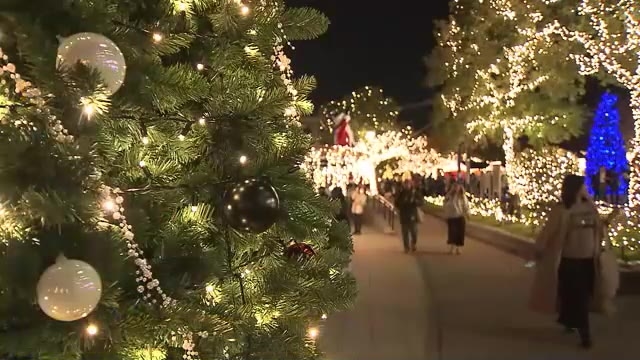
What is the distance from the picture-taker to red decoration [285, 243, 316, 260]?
2.98 meters

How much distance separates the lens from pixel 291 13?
295 cm

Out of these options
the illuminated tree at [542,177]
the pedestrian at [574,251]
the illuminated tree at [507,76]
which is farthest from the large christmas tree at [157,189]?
the illuminated tree at [507,76]

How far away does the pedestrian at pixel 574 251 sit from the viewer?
7.34 meters

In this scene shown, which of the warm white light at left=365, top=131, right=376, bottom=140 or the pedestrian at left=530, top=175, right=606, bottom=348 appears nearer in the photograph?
the pedestrian at left=530, top=175, right=606, bottom=348

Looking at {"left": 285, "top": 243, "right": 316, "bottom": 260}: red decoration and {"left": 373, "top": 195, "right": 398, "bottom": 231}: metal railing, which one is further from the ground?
{"left": 285, "top": 243, "right": 316, "bottom": 260}: red decoration

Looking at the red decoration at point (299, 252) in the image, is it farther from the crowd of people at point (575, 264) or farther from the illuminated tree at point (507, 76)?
the illuminated tree at point (507, 76)

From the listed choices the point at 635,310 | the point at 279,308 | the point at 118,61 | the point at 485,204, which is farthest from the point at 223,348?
the point at 485,204

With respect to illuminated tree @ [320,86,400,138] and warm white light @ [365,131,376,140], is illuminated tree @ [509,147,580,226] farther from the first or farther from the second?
illuminated tree @ [320,86,400,138]

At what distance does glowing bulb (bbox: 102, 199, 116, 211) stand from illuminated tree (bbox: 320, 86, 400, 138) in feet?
164

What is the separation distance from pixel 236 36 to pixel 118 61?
0.72 meters

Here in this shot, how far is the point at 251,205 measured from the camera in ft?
7.72

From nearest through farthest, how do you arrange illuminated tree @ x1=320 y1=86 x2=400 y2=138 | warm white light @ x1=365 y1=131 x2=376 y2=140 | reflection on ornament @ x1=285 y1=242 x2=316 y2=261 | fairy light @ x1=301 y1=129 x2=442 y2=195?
reflection on ornament @ x1=285 y1=242 x2=316 y2=261, fairy light @ x1=301 y1=129 x2=442 y2=195, warm white light @ x1=365 y1=131 x2=376 y2=140, illuminated tree @ x1=320 y1=86 x2=400 y2=138

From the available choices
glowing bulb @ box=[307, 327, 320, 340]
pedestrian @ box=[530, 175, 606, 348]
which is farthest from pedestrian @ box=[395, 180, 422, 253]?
glowing bulb @ box=[307, 327, 320, 340]

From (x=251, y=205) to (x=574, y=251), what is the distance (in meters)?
5.76
